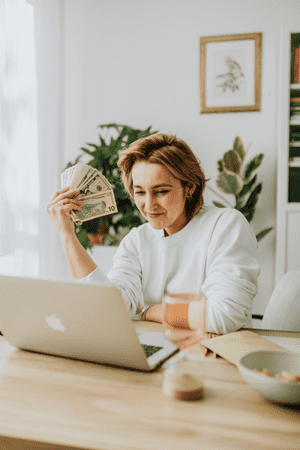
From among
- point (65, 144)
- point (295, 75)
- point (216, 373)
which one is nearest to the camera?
point (216, 373)

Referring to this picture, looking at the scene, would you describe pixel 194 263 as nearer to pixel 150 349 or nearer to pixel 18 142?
pixel 150 349

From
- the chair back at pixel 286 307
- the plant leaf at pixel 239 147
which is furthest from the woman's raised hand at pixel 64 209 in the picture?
the plant leaf at pixel 239 147

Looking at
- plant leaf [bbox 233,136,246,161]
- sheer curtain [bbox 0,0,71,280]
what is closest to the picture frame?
plant leaf [bbox 233,136,246,161]

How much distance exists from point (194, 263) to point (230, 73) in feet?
6.82

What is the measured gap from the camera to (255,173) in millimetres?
2820

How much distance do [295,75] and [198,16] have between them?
0.96 m

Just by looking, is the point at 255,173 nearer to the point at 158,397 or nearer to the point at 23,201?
the point at 23,201

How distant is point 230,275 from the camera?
4.06 ft

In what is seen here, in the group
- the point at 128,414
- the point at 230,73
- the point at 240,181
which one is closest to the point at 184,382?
the point at 128,414

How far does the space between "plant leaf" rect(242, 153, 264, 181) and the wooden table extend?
82.5 inches

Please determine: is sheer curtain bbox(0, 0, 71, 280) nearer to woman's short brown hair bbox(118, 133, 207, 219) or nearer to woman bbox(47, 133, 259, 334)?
woman bbox(47, 133, 259, 334)

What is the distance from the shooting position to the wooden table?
0.55 m

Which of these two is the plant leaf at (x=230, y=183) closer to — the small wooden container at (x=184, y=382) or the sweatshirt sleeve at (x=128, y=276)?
the sweatshirt sleeve at (x=128, y=276)

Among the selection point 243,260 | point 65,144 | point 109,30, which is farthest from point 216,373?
point 109,30
